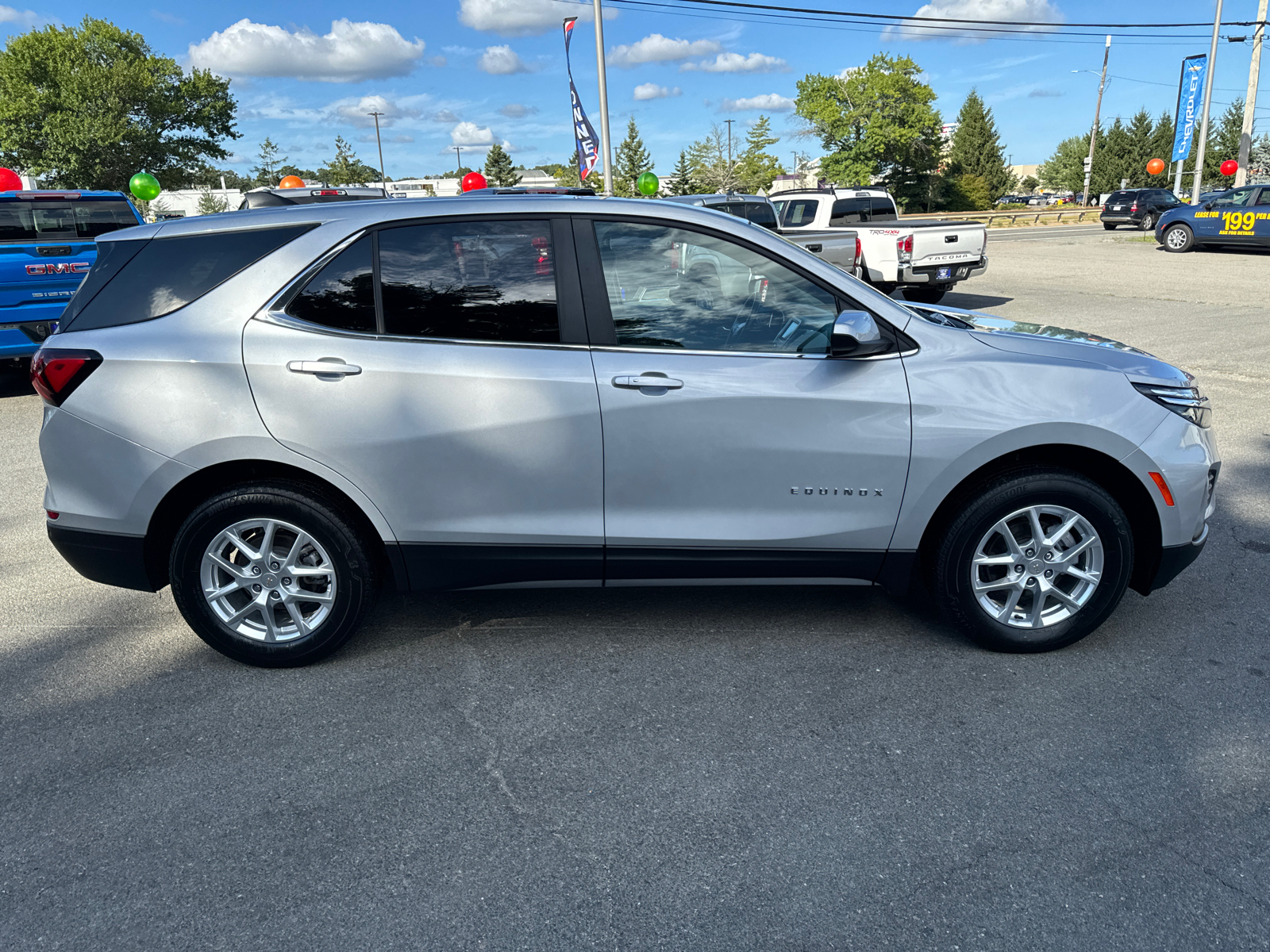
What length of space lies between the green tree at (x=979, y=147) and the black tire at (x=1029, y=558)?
8959 centimetres

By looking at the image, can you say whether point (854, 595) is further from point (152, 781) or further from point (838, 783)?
point (152, 781)

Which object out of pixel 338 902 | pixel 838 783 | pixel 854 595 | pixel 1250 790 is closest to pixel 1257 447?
pixel 854 595

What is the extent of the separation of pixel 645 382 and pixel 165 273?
191cm

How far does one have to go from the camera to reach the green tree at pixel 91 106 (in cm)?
4512

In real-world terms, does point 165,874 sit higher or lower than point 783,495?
lower

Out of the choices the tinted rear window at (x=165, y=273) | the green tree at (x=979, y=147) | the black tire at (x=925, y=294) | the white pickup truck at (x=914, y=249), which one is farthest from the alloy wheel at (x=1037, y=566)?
the green tree at (x=979, y=147)

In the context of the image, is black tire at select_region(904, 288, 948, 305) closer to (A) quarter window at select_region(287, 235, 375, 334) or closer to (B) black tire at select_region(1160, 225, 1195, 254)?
(B) black tire at select_region(1160, 225, 1195, 254)

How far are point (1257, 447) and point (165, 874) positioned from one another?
23.2 feet

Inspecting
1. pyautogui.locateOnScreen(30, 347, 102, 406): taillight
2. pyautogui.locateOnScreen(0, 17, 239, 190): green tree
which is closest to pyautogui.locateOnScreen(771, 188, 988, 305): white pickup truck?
pyautogui.locateOnScreen(30, 347, 102, 406): taillight

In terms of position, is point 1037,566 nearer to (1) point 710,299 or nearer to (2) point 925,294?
(1) point 710,299

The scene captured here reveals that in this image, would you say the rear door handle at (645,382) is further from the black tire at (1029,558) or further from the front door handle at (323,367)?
the black tire at (1029,558)

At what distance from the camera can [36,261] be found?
847cm

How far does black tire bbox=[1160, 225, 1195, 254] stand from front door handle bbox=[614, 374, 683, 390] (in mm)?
25044

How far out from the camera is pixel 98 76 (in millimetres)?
45594
